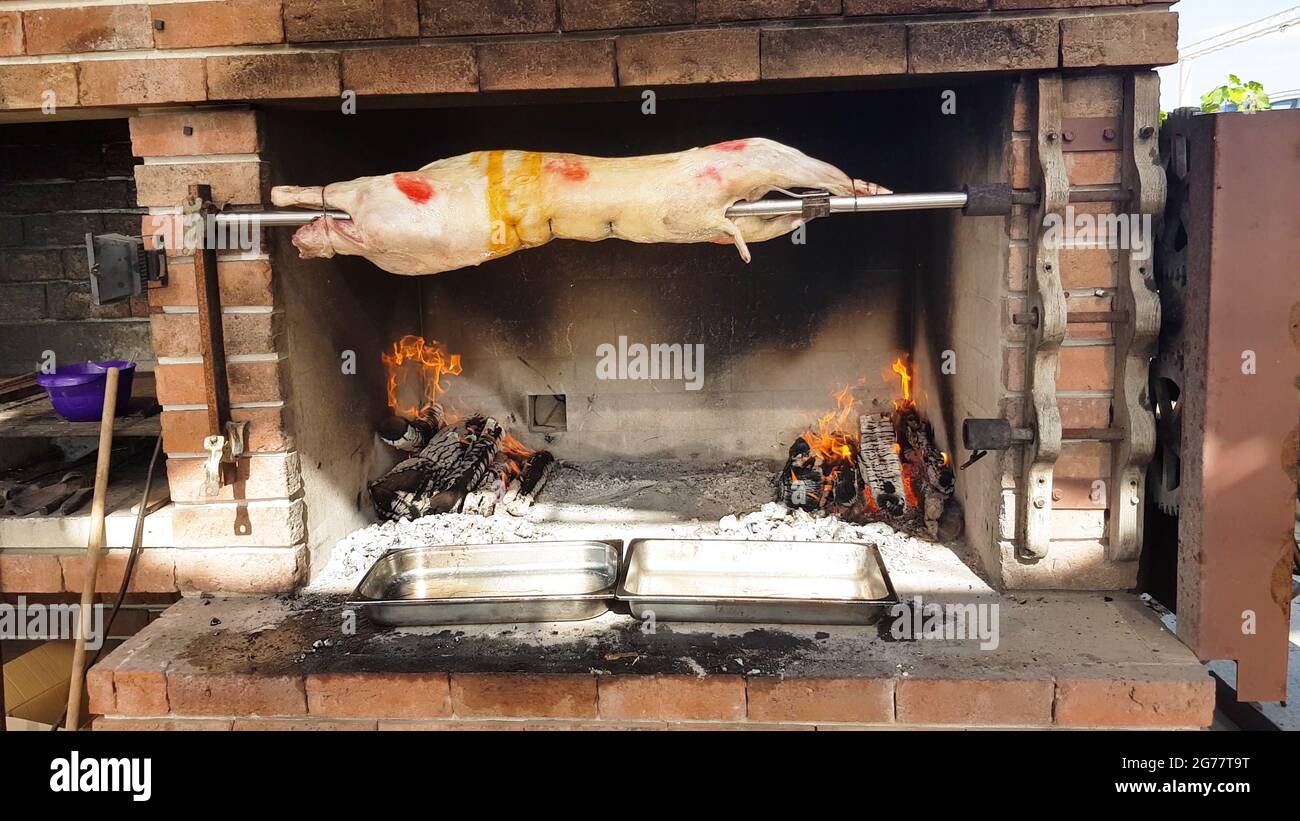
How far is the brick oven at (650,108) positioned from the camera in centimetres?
277

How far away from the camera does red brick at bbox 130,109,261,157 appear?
3.16m

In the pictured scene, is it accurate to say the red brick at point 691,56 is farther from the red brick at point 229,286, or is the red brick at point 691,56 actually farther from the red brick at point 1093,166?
the red brick at point 229,286

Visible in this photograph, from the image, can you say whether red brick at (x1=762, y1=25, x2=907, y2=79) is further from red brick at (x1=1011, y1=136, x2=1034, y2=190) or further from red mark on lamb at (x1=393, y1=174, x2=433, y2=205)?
red mark on lamb at (x1=393, y1=174, x2=433, y2=205)

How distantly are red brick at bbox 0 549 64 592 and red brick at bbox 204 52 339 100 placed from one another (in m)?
1.87

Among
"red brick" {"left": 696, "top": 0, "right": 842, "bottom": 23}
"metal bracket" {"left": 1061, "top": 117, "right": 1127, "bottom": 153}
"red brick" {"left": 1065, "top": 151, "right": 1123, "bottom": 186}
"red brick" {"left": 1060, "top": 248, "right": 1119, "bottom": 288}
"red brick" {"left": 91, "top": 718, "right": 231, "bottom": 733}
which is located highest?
"red brick" {"left": 696, "top": 0, "right": 842, "bottom": 23}

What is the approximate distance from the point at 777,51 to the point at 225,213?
195cm

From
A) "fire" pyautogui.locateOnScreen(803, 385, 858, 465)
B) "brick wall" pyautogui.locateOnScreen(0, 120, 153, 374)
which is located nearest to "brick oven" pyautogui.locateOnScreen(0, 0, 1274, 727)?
"fire" pyautogui.locateOnScreen(803, 385, 858, 465)

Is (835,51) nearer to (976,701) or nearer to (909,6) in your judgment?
(909,6)

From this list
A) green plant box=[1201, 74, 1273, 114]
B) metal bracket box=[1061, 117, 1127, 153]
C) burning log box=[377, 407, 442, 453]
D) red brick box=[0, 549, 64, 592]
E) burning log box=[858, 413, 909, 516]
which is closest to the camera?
metal bracket box=[1061, 117, 1127, 153]

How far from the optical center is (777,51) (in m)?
2.95

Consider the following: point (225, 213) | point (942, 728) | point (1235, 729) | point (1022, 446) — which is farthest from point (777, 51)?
point (1235, 729)

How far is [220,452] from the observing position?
10.5 ft

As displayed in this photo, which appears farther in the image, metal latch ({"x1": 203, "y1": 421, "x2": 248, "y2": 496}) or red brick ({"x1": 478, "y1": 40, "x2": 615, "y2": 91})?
metal latch ({"x1": 203, "y1": 421, "x2": 248, "y2": 496})

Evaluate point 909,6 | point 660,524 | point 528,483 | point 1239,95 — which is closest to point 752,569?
point 660,524
